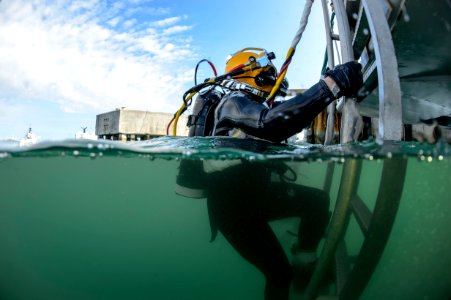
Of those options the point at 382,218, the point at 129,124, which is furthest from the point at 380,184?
the point at 129,124

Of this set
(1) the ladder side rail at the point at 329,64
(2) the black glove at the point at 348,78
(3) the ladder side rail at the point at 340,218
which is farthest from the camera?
(1) the ladder side rail at the point at 329,64

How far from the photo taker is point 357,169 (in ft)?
7.47

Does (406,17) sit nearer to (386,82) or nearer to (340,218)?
(386,82)

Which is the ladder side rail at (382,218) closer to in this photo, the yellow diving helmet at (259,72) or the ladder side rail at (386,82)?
the ladder side rail at (386,82)

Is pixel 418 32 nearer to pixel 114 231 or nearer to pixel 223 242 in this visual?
pixel 223 242

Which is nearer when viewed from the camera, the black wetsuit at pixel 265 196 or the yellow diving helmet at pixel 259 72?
the black wetsuit at pixel 265 196

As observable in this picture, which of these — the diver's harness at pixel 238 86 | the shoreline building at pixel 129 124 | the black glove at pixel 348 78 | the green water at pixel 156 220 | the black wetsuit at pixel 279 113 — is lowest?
the green water at pixel 156 220

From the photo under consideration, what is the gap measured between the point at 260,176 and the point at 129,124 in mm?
9588

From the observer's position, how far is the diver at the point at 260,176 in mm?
2352

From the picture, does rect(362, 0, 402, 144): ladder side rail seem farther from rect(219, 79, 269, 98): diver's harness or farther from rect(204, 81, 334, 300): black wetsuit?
rect(219, 79, 269, 98): diver's harness

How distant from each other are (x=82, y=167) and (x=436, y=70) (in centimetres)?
545

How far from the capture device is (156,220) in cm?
567

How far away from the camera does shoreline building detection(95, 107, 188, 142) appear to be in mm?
11250

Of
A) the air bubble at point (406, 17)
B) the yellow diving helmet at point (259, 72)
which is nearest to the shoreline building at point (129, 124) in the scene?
the yellow diving helmet at point (259, 72)
